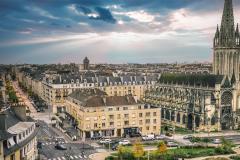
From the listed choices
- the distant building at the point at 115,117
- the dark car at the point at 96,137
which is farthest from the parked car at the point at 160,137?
the dark car at the point at 96,137

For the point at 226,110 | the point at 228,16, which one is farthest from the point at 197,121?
the point at 228,16

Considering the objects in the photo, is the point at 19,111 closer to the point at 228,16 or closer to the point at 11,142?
A: the point at 11,142

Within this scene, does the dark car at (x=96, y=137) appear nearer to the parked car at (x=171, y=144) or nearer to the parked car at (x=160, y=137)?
the parked car at (x=160, y=137)

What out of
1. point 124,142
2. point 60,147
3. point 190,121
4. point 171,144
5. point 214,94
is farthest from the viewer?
point 190,121

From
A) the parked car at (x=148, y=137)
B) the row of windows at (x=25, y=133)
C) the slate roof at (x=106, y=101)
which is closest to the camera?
the row of windows at (x=25, y=133)

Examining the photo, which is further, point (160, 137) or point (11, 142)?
point (160, 137)

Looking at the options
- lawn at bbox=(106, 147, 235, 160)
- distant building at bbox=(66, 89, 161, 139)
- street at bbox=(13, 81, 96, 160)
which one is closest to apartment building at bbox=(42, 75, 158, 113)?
street at bbox=(13, 81, 96, 160)
